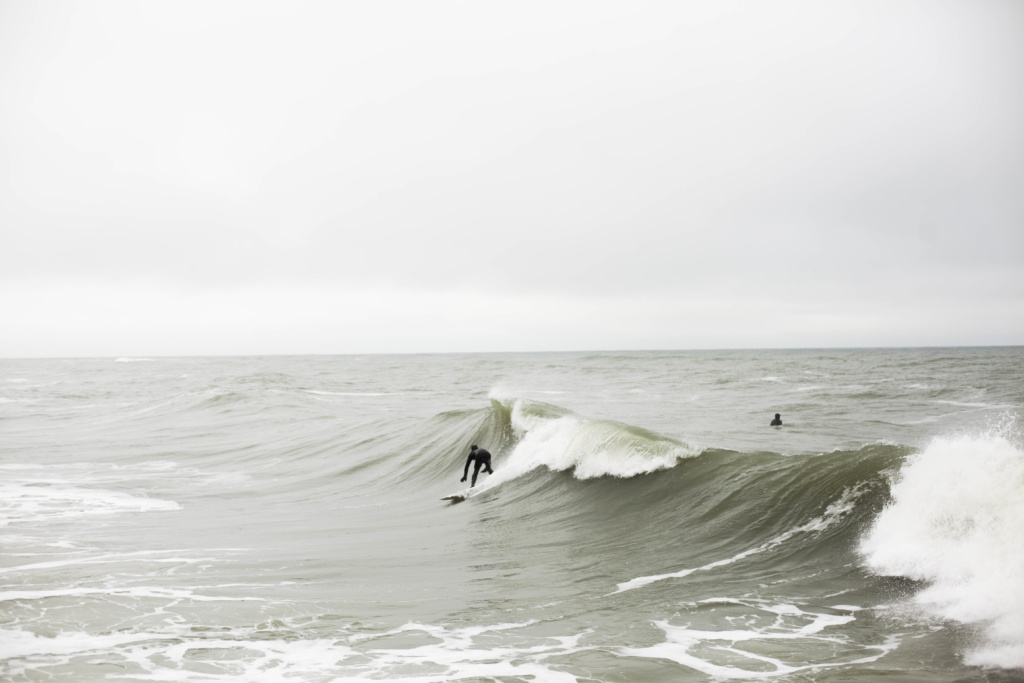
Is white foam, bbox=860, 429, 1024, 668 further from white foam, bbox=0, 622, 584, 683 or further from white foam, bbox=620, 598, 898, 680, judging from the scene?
white foam, bbox=0, 622, 584, 683

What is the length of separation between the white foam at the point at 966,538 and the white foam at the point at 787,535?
0.62m

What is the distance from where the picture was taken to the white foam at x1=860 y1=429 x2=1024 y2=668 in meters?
5.69

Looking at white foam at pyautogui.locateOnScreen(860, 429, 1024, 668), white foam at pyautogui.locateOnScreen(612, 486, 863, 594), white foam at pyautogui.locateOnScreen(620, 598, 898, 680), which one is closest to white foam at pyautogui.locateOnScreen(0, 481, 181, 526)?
white foam at pyautogui.locateOnScreen(612, 486, 863, 594)

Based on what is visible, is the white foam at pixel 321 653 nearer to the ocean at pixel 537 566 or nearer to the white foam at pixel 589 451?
the ocean at pixel 537 566

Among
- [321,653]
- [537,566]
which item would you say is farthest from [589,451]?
[321,653]

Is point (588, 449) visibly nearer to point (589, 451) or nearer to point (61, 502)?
point (589, 451)

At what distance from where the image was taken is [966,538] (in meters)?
6.70

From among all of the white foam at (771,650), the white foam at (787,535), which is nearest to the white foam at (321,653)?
the white foam at (771,650)

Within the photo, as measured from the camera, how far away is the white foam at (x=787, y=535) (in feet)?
25.4

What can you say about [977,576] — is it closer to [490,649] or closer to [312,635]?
[490,649]

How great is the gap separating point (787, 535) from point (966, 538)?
6.98 ft

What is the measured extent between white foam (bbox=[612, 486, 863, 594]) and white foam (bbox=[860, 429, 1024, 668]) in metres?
0.62

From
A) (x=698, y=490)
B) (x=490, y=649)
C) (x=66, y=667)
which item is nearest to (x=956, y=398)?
(x=698, y=490)

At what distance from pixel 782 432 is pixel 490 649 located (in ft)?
56.8
